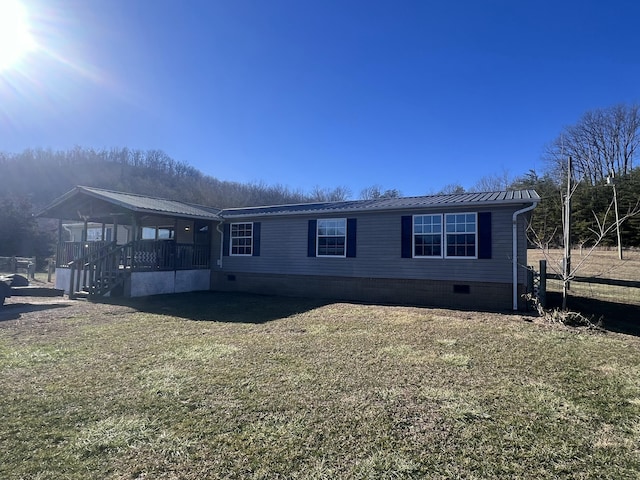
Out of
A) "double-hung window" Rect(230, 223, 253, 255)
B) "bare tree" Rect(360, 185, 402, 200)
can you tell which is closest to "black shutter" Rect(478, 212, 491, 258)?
"double-hung window" Rect(230, 223, 253, 255)

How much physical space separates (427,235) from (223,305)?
590 cm

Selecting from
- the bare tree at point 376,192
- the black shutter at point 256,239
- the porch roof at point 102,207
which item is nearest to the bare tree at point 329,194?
the bare tree at point 376,192

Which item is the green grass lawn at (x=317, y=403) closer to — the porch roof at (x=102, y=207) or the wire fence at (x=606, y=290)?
the wire fence at (x=606, y=290)

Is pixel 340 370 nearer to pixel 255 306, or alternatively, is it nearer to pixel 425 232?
Result: pixel 255 306

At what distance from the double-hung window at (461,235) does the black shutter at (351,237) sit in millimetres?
2710

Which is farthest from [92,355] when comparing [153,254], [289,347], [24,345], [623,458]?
[153,254]

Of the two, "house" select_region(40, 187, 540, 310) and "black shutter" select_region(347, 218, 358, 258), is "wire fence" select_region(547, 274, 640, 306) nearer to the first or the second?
"house" select_region(40, 187, 540, 310)

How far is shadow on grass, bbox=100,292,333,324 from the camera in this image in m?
8.18

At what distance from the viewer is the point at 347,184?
144 ft

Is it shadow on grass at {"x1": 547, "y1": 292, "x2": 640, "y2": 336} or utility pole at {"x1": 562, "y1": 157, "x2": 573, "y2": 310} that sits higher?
utility pole at {"x1": 562, "y1": 157, "x2": 573, "y2": 310}

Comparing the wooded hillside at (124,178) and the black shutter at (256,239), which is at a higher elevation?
the wooded hillside at (124,178)

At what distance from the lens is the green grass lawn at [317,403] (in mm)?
2494

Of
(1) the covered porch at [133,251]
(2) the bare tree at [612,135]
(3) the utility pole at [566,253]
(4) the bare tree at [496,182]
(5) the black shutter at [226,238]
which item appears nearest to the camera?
(3) the utility pole at [566,253]

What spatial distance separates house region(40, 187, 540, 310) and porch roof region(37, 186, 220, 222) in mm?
49
